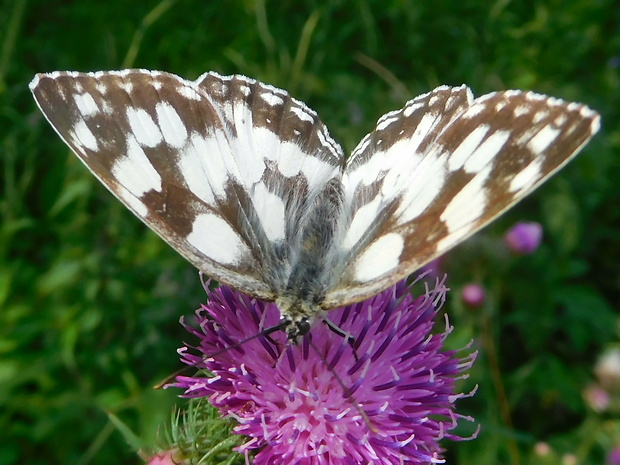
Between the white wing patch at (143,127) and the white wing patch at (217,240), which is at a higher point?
the white wing patch at (143,127)

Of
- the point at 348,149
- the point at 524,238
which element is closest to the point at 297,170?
the point at 348,149

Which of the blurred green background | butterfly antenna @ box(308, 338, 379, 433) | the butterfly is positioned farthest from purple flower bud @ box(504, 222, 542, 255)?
butterfly antenna @ box(308, 338, 379, 433)

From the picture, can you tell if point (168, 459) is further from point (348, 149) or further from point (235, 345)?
point (348, 149)

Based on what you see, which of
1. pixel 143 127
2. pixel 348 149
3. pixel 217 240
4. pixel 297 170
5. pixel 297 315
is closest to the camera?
pixel 297 315

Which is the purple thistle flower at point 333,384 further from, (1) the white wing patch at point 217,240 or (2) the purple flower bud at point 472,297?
(2) the purple flower bud at point 472,297

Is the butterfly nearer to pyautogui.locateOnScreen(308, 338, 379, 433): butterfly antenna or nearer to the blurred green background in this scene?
pyautogui.locateOnScreen(308, 338, 379, 433): butterfly antenna

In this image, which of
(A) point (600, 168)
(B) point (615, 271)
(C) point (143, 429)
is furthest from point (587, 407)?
(C) point (143, 429)

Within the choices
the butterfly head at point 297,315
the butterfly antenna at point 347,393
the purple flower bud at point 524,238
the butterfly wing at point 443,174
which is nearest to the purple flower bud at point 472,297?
the purple flower bud at point 524,238
